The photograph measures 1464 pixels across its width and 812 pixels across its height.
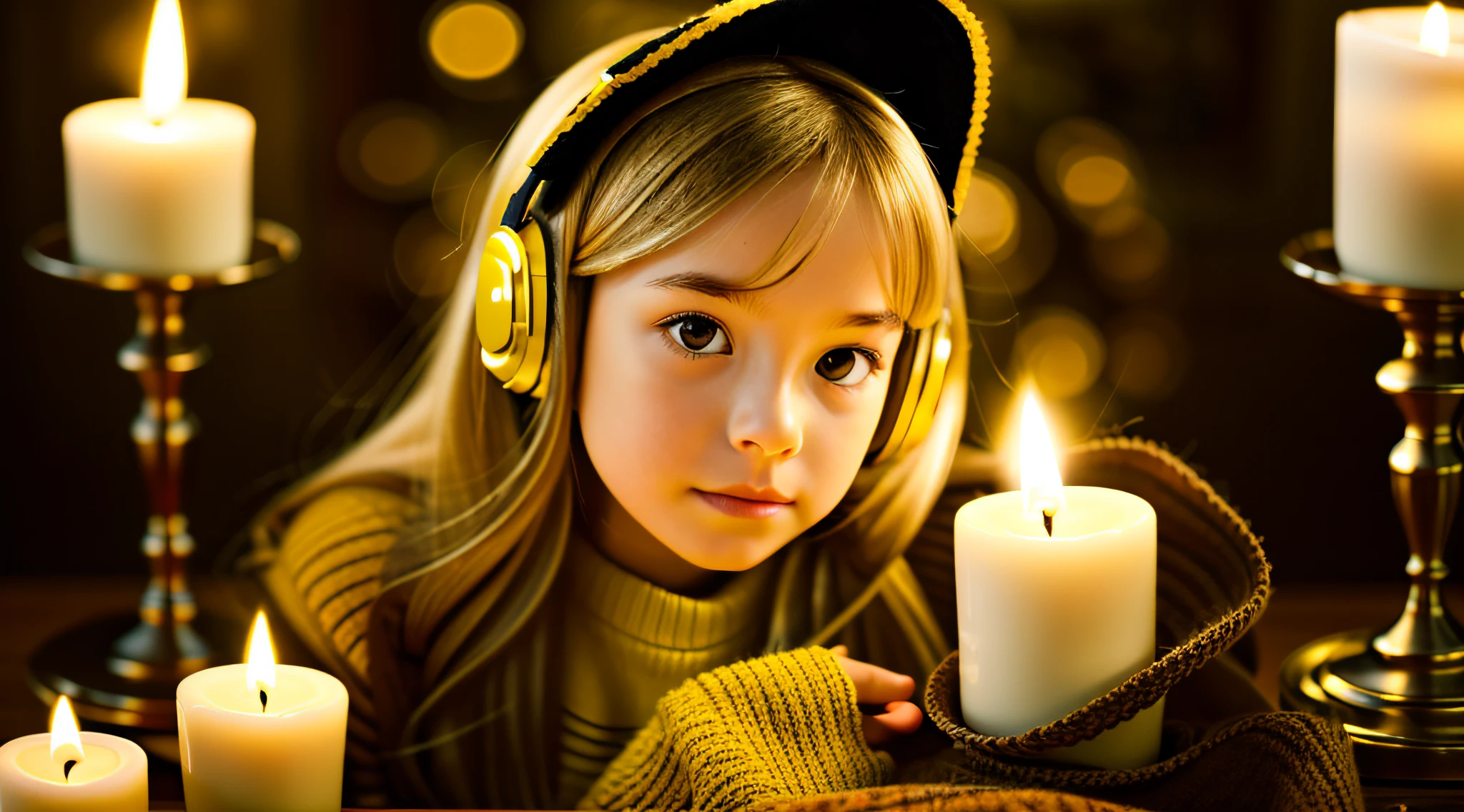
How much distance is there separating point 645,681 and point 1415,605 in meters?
0.38

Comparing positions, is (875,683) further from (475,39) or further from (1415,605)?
(475,39)

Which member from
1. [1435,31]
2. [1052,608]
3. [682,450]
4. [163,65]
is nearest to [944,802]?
[1052,608]

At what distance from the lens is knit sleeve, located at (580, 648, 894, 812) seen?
0.66m

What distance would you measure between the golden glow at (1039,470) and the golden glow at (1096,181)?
0.48 m

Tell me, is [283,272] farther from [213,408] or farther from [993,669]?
[993,669]

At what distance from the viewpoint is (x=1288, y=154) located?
3.60 feet

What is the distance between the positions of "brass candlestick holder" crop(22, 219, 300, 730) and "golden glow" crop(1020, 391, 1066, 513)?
0.43 meters

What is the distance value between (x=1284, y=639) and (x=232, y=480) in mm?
703

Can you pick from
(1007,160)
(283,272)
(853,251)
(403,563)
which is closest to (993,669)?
(853,251)

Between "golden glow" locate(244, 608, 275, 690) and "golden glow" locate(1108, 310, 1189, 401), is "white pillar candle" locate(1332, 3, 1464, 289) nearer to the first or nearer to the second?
"golden glow" locate(1108, 310, 1189, 401)

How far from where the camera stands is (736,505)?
73 centimetres

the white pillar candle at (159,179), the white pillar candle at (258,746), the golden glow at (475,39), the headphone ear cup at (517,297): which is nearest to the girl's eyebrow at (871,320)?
the headphone ear cup at (517,297)

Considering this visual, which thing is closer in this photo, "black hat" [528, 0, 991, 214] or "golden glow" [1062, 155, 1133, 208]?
"black hat" [528, 0, 991, 214]

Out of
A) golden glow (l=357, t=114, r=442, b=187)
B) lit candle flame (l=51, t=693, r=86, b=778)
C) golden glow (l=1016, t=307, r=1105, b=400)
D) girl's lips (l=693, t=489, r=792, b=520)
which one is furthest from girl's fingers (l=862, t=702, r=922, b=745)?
golden glow (l=357, t=114, r=442, b=187)
